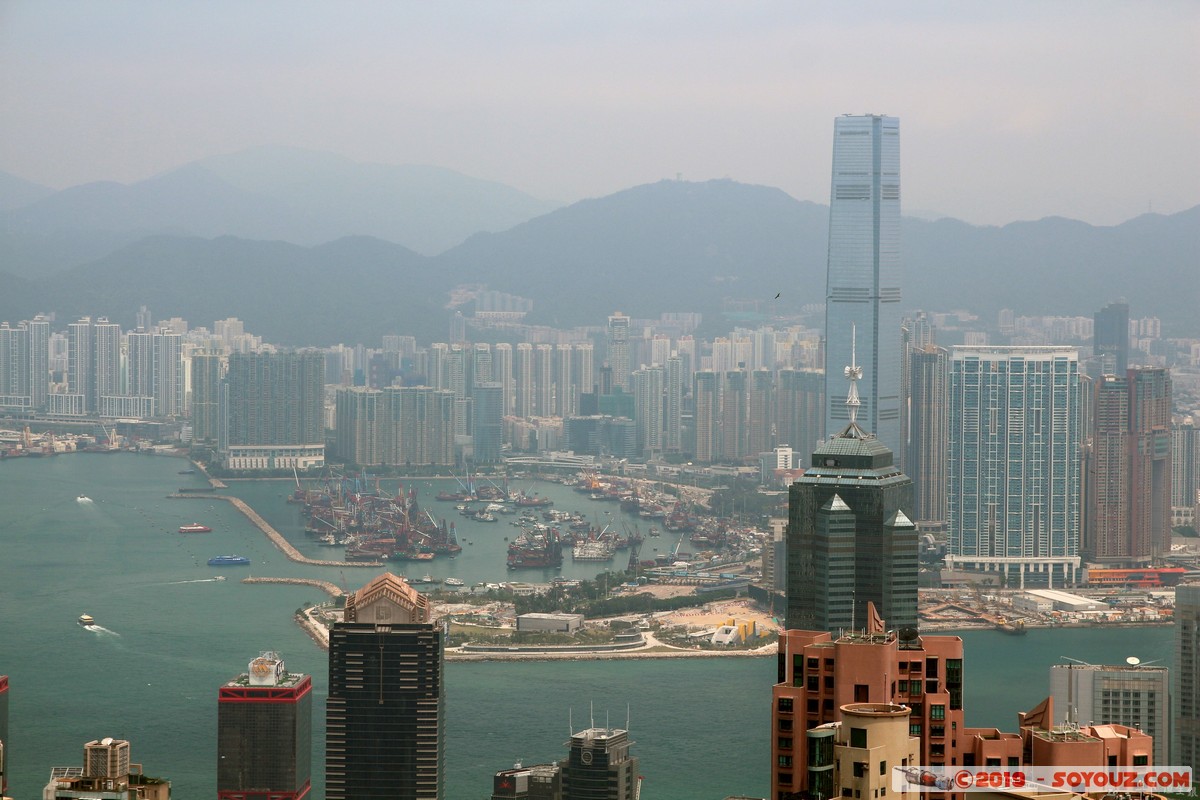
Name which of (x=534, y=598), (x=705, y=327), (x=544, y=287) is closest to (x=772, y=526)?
(x=534, y=598)

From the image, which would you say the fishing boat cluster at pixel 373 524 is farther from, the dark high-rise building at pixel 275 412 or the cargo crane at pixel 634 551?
the cargo crane at pixel 634 551

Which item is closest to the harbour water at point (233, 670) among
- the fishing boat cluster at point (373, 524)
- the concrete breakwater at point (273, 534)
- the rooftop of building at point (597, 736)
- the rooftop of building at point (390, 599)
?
the concrete breakwater at point (273, 534)

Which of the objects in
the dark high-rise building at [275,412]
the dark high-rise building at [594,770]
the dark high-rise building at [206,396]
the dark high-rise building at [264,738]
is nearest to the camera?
the dark high-rise building at [594,770]

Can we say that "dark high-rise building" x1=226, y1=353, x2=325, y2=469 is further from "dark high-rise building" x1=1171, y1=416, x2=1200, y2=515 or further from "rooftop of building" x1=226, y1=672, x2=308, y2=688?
"rooftop of building" x1=226, y1=672, x2=308, y2=688

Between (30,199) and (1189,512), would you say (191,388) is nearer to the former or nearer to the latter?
(30,199)

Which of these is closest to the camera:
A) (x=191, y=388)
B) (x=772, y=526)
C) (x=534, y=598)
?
Result: (x=534, y=598)

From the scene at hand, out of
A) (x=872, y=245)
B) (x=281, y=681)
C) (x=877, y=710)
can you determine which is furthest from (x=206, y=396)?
(x=877, y=710)


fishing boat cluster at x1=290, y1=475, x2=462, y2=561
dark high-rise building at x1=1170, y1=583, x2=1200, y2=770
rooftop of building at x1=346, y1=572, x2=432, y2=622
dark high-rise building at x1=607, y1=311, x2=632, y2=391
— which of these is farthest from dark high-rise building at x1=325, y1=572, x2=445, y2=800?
dark high-rise building at x1=607, y1=311, x2=632, y2=391
